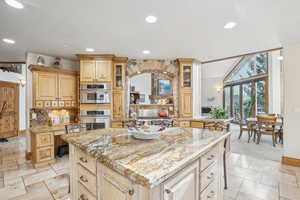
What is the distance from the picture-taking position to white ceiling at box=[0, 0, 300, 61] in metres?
1.88

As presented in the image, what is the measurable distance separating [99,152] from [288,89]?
386 cm

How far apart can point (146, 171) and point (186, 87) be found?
11.7 feet

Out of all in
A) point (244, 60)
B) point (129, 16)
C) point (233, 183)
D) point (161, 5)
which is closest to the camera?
point (161, 5)

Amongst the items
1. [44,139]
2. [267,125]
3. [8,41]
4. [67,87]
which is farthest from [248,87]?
[8,41]

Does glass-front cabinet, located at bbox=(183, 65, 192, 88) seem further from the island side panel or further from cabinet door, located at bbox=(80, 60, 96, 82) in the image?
the island side panel

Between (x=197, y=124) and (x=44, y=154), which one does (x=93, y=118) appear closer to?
(x=44, y=154)

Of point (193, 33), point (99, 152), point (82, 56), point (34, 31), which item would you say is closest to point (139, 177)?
point (99, 152)

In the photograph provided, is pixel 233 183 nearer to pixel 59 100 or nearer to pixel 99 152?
pixel 99 152

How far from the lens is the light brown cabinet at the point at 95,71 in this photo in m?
3.75

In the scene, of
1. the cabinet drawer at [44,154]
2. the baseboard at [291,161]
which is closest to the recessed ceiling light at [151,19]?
the cabinet drawer at [44,154]

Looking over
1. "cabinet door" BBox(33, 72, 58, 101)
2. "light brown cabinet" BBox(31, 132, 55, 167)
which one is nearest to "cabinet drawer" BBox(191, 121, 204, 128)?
"light brown cabinet" BBox(31, 132, 55, 167)

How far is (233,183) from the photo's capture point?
8.06 ft

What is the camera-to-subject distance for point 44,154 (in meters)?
3.15

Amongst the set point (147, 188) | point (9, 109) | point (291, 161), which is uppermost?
point (9, 109)
